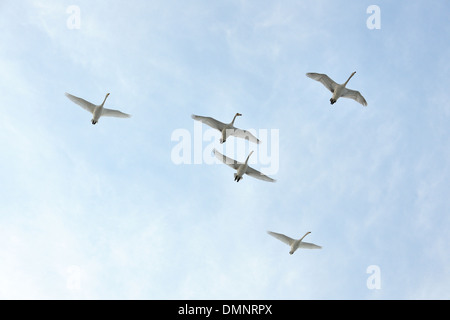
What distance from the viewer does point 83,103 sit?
63.4m

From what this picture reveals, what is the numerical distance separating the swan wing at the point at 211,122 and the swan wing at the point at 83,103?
41.0 feet

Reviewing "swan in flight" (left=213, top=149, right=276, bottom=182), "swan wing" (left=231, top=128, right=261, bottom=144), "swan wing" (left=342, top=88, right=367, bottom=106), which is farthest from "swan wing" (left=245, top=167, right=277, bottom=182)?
"swan wing" (left=342, top=88, right=367, bottom=106)

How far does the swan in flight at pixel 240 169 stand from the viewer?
62.5 meters

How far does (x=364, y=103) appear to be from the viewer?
66.1 metres

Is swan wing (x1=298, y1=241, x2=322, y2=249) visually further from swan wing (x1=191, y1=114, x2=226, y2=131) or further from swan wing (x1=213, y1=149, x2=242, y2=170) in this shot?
swan wing (x1=191, y1=114, x2=226, y2=131)

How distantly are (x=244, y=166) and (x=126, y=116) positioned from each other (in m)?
15.8

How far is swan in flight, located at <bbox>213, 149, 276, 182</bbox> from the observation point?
205 ft

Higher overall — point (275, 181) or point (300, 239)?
point (275, 181)

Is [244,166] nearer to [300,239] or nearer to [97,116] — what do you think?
[300,239]
